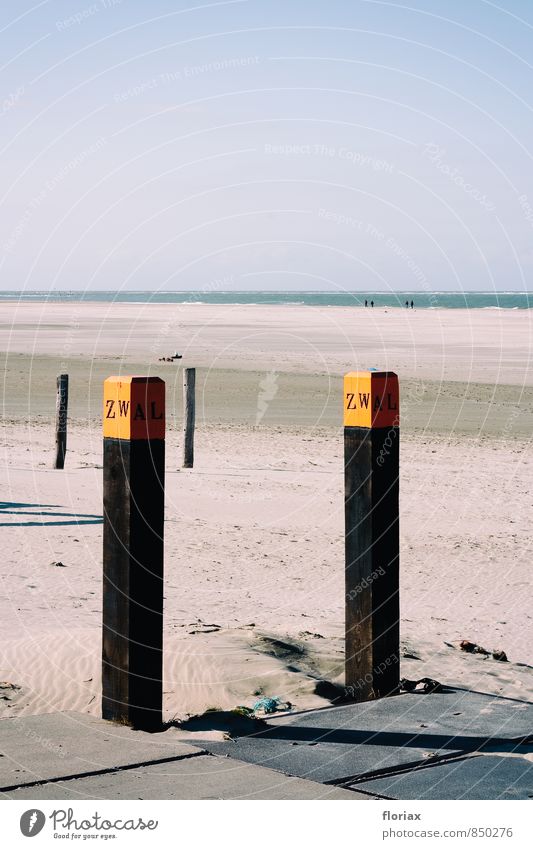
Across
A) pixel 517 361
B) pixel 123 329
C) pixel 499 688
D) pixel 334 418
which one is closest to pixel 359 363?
pixel 517 361

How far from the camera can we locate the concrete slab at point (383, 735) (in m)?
5.83

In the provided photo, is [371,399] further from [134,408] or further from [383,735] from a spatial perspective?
[383,735]

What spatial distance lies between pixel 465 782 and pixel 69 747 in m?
1.90

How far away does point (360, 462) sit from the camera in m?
6.99

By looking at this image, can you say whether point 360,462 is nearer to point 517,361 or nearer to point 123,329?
point 517,361

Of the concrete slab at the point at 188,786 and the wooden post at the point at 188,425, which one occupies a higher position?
the wooden post at the point at 188,425

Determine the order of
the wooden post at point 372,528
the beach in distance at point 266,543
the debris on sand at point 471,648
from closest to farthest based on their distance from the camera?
the wooden post at point 372,528
the beach in distance at point 266,543
the debris on sand at point 471,648

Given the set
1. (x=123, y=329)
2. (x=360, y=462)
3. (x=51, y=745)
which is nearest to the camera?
(x=51, y=745)

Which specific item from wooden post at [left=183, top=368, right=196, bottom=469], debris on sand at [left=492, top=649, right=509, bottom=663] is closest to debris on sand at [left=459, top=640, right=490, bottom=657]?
debris on sand at [left=492, top=649, right=509, bottom=663]

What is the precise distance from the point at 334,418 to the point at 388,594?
1822 cm

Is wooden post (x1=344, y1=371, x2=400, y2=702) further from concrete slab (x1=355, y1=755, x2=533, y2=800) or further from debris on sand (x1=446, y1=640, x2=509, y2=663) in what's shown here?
debris on sand (x1=446, y1=640, x2=509, y2=663)

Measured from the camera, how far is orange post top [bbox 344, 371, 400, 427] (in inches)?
274

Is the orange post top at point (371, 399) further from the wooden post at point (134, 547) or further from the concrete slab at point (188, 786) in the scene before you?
the concrete slab at point (188, 786)

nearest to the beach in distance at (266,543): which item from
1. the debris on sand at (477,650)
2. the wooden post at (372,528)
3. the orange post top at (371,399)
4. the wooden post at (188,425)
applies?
the debris on sand at (477,650)
